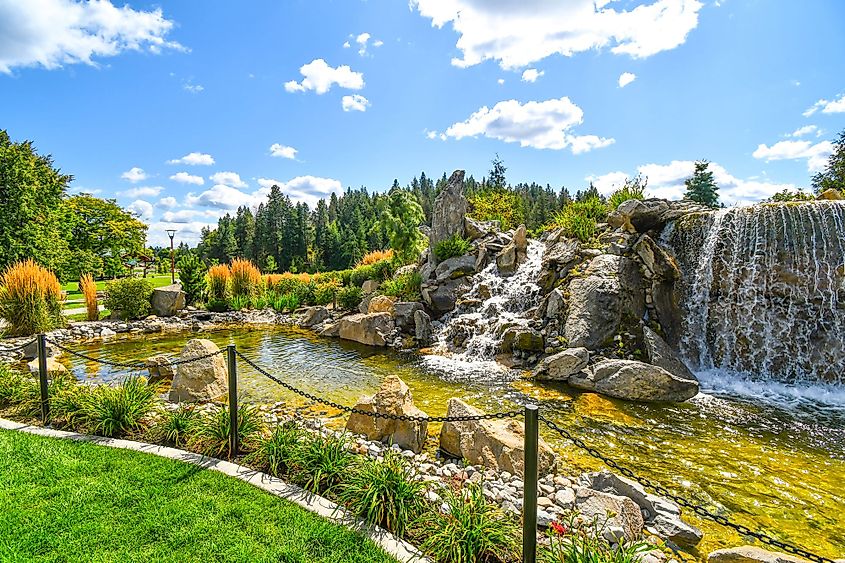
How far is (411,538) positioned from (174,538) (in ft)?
5.42

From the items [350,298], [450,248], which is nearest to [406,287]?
[450,248]

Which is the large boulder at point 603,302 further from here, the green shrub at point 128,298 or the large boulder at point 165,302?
the green shrub at point 128,298

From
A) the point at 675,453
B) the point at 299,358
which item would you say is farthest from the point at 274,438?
the point at 299,358

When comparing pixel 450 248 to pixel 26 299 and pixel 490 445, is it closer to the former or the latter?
pixel 490 445

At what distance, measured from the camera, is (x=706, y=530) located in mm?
3744

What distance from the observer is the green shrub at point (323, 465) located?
11.7 feet

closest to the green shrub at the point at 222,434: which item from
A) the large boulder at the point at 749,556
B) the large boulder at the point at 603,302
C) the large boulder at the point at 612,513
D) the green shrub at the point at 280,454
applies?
the green shrub at the point at 280,454

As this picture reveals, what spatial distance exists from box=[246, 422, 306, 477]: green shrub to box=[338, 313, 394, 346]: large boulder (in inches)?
307

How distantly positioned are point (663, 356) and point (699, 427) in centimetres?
255

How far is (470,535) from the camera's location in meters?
2.77

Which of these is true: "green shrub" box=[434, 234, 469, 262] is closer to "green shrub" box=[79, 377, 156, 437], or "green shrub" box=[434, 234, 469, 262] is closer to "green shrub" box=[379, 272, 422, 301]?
"green shrub" box=[379, 272, 422, 301]

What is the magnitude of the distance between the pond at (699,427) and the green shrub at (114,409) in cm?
242

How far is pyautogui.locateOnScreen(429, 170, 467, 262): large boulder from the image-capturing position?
15.6 m

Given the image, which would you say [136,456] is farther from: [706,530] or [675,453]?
[675,453]
